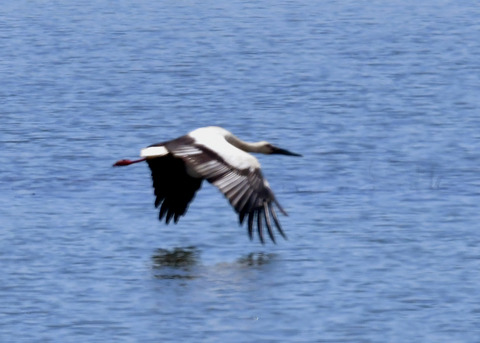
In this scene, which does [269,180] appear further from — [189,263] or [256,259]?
[189,263]

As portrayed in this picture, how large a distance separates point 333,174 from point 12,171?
3.07 m

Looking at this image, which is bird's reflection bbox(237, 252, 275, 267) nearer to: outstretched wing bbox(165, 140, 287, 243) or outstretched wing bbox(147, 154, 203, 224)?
outstretched wing bbox(165, 140, 287, 243)

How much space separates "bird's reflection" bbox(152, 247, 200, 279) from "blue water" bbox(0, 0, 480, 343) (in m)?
0.03

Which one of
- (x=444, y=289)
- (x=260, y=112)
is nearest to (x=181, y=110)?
(x=260, y=112)

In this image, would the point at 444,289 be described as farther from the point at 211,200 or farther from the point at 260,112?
the point at 260,112

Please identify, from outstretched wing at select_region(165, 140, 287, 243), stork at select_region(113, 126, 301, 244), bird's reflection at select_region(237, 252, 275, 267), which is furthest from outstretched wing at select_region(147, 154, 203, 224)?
bird's reflection at select_region(237, 252, 275, 267)

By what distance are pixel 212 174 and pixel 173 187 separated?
1253 mm

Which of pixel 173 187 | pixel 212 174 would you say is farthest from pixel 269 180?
pixel 212 174

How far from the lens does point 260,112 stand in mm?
17875

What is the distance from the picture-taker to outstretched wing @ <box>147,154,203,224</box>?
11758 mm

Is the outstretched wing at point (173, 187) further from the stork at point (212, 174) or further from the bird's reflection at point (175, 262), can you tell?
the bird's reflection at point (175, 262)

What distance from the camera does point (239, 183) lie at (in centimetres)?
1040

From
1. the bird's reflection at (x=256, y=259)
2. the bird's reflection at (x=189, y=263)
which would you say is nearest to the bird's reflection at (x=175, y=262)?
the bird's reflection at (x=189, y=263)

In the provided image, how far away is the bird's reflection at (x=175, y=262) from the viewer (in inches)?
403
